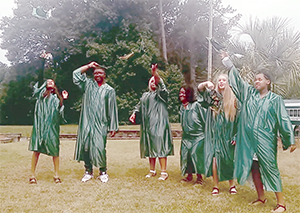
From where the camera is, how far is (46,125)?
610 centimetres

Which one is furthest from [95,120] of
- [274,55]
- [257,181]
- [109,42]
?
[109,42]

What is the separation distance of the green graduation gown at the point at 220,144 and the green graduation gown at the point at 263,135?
57 centimetres

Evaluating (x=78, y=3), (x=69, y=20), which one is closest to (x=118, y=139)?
(x=69, y=20)

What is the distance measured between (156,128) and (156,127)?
0.02 m

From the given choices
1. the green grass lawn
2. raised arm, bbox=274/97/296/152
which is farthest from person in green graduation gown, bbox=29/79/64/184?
raised arm, bbox=274/97/296/152

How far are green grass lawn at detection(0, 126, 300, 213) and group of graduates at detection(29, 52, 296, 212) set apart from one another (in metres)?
0.26

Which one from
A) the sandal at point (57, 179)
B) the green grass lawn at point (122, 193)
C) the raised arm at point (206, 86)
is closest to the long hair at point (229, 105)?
the raised arm at point (206, 86)

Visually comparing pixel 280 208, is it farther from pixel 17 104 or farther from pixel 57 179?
pixel 17 104

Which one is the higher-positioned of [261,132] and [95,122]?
[95,122]

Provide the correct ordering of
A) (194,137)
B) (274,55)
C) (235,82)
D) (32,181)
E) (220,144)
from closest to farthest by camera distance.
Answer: (235,82) < (220,144) < (32,181) < (194,137) < (274,55)

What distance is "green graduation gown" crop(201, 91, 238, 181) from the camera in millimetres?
5309

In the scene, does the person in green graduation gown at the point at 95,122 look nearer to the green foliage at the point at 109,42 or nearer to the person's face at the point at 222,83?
the person's face at the point at 222,83

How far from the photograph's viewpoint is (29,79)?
25.2 meters

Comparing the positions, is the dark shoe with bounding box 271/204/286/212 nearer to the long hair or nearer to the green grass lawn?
the green grass lawn
